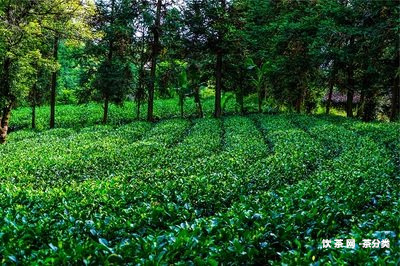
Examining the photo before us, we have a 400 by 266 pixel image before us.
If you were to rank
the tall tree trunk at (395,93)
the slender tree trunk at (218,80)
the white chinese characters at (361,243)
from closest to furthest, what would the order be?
the white chinese characters at (361,243)
the tall tree trunk at (395,93)
the slender tree trunk at (218,80)

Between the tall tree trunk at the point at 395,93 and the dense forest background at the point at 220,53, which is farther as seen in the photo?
the dense forest background at the point at 220,53

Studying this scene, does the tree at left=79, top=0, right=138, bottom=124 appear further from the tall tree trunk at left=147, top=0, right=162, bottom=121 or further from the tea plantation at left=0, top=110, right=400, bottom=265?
the tea plantation at left=0, top=110, right=400, bottom=265

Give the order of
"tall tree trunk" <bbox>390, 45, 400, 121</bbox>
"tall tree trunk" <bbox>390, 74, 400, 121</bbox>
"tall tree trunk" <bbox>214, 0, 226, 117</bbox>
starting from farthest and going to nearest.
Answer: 1. "tall tree trunk" <bbox>214, 0, 226, 117</bbox>
2. "tall tree trunk" <bbox>390, 74, 400, 121</bbox>
3. "tall tree trunk" <bbox>390, 45, 400, 121</bbox>

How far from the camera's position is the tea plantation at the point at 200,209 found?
14.3 feet

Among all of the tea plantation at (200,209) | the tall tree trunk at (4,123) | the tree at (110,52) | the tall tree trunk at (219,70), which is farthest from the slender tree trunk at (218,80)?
→ the tea plantation at (200,209)

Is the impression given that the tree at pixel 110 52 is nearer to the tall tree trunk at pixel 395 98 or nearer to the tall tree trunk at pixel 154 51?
the tall tree trunk at pixel 154 51

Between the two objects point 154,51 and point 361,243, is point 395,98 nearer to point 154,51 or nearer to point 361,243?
point 154,51

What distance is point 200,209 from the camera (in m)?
6.75

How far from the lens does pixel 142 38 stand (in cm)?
2961

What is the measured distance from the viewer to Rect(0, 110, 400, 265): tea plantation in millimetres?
4348

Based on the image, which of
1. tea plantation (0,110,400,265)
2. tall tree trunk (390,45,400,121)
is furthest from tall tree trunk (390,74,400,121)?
tea plantation (0,110,400,265)

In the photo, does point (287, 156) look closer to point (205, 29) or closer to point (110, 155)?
point (110, 155)

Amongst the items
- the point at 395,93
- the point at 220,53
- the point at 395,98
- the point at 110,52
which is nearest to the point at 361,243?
the point at 395,93

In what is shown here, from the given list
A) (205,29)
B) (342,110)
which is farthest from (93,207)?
(342,110)
